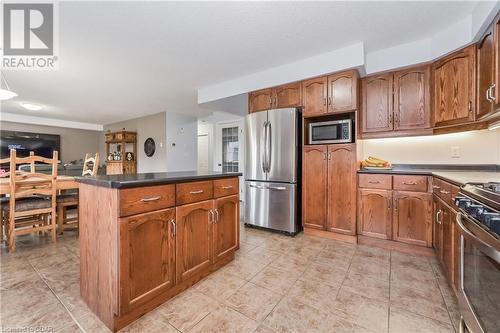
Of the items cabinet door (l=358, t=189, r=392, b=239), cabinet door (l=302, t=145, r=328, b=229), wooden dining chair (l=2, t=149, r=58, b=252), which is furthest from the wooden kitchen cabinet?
wooden dining chair (l=2, t=149, r=58, b=252)

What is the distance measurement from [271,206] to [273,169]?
1.73ft

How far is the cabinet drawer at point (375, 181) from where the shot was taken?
2535 mm

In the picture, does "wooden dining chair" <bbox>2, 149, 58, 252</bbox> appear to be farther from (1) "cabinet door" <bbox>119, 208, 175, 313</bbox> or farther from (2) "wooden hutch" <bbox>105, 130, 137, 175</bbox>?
(2) "wooden hutch" <bbox>105, 130, 137, 175</bbox>

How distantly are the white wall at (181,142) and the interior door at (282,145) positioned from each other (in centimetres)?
383

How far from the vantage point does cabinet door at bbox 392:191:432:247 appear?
2.34 metres

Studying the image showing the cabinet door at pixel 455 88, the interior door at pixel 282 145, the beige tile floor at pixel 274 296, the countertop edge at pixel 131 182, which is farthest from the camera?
the interior door at pixel 282 145

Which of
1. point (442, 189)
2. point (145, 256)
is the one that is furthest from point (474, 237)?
point (145, 256)

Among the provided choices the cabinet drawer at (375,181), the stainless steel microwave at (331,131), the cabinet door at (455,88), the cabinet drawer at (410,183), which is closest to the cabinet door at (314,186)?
the stainless steel microwave at (331,131)

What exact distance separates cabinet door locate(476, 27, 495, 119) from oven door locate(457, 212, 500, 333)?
1301 millimetres

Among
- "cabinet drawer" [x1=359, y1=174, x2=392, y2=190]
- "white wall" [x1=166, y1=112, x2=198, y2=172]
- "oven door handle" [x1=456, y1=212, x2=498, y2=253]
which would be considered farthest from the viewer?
"white wall" [x1=166, y1=112, x2=198, y2=172]

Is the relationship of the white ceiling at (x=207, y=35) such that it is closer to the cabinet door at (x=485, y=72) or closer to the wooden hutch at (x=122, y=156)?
the cabinet door at (x=485, y=72)

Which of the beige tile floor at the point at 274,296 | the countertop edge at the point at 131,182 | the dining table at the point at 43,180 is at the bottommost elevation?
the beige tile floor at the point at 274,296

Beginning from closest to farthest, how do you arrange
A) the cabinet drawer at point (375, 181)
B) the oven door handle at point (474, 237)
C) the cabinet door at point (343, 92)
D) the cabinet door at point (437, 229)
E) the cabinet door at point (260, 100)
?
the oven door handle at point (474, 237) < the cabinet door at point (437, 229) < the cabinet drawer at point (375, 181) < the cabinet door at point (343, 92) < the cabinet door at point (260, 100)

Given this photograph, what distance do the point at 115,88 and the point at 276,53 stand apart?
3.16 meters
